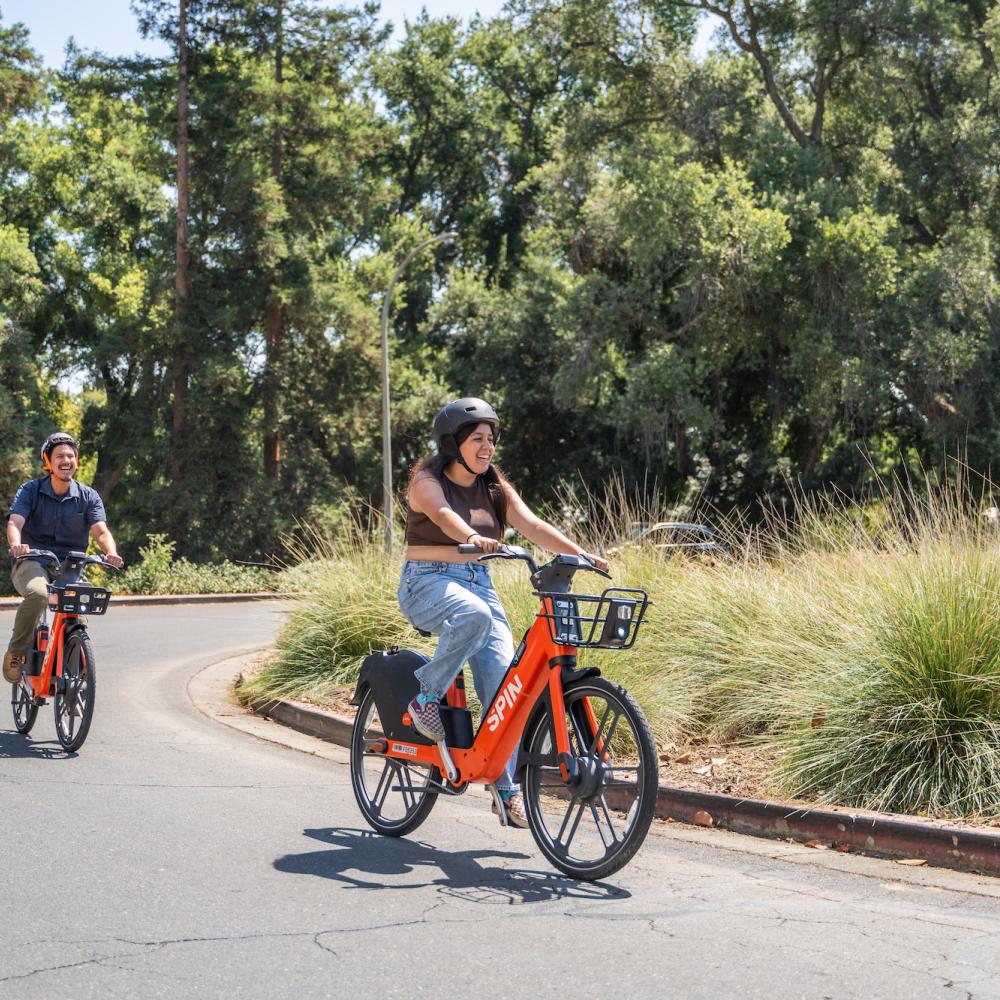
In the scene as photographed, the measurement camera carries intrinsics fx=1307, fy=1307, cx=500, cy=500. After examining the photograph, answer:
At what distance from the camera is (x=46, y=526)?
8.86m

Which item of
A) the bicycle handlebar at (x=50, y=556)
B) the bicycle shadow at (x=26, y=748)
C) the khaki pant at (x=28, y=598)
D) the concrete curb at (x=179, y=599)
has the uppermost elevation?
the bicycle handlebar at (x=50, y=556)

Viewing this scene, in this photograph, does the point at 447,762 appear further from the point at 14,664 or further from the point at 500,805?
the point at 14,664

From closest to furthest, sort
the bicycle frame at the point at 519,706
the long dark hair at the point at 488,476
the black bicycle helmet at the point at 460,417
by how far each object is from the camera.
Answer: the bicycle frame at the point at 519,706 → the black bicycle helmet at the point at 460,417 → the long dark hair at the point at 488,476

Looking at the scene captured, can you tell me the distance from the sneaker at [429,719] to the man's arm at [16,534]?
11.9 feet

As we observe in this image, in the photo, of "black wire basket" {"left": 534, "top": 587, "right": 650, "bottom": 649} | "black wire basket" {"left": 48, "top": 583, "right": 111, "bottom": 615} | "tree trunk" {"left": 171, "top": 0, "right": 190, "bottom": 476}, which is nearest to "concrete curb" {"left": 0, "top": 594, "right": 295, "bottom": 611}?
A: "tree trunk" {"left": 171, "top": 0, "right": 190, "bottom": 476}

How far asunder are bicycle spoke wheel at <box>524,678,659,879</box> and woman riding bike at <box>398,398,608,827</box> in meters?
0.24

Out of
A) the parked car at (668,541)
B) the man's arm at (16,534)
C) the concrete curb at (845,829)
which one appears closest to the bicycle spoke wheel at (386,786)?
the concrete curb at (845,829)

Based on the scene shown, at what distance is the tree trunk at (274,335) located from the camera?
38.7 meters

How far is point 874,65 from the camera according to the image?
30688 mm

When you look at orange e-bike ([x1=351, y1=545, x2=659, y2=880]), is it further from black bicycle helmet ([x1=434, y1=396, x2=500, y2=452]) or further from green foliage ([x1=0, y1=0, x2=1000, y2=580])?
green foliage ([x1=0, y1=0, x2=1000, y2=580])

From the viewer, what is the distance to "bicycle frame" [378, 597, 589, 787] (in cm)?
532

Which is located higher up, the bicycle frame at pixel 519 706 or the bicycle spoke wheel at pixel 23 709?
the bicycle frame at pixel 519 706

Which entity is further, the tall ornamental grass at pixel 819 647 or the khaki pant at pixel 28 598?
the khaki pant at pixel 28 598

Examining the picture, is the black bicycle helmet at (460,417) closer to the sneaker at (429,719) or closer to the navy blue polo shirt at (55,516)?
the sneaker at (429,719)
